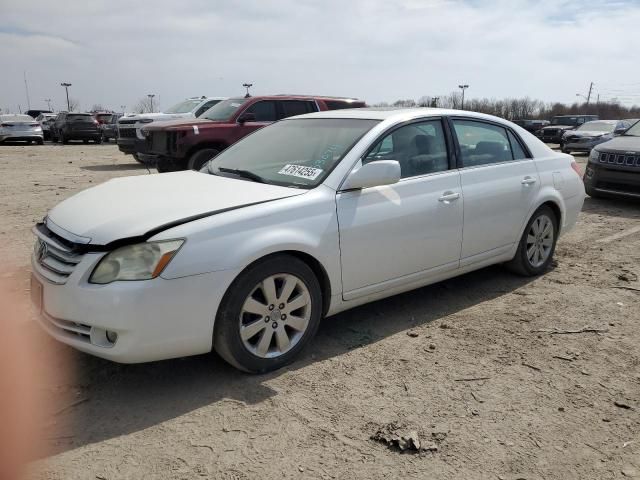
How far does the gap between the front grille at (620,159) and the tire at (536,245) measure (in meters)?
4.45

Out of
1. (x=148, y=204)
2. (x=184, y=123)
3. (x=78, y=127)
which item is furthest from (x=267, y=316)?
(x=78, y=127)

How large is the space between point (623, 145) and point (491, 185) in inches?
231

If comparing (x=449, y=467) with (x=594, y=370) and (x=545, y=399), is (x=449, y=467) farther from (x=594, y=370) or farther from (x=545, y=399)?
(x=594, y=370)

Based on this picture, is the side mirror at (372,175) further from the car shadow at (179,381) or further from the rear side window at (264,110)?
the rear side window at (264,110)

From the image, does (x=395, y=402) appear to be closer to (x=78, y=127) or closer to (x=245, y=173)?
(x=245, y=173)

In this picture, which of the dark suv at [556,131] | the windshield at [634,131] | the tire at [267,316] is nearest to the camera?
the tire at [267,316]

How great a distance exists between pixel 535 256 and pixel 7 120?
24.6 m

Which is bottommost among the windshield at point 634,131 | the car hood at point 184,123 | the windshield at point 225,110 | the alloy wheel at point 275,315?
the alloy wheel at point 275,315

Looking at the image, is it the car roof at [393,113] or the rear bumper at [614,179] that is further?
the rear bumper at [614,179]

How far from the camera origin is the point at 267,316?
3297 millimetres

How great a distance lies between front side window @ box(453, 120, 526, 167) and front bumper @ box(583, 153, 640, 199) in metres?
4.87

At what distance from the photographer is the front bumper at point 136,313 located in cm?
285

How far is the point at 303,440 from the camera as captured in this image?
2.71m

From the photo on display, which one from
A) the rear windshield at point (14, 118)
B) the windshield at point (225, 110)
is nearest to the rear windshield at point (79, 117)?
the rear windshield at point (14, 118)
